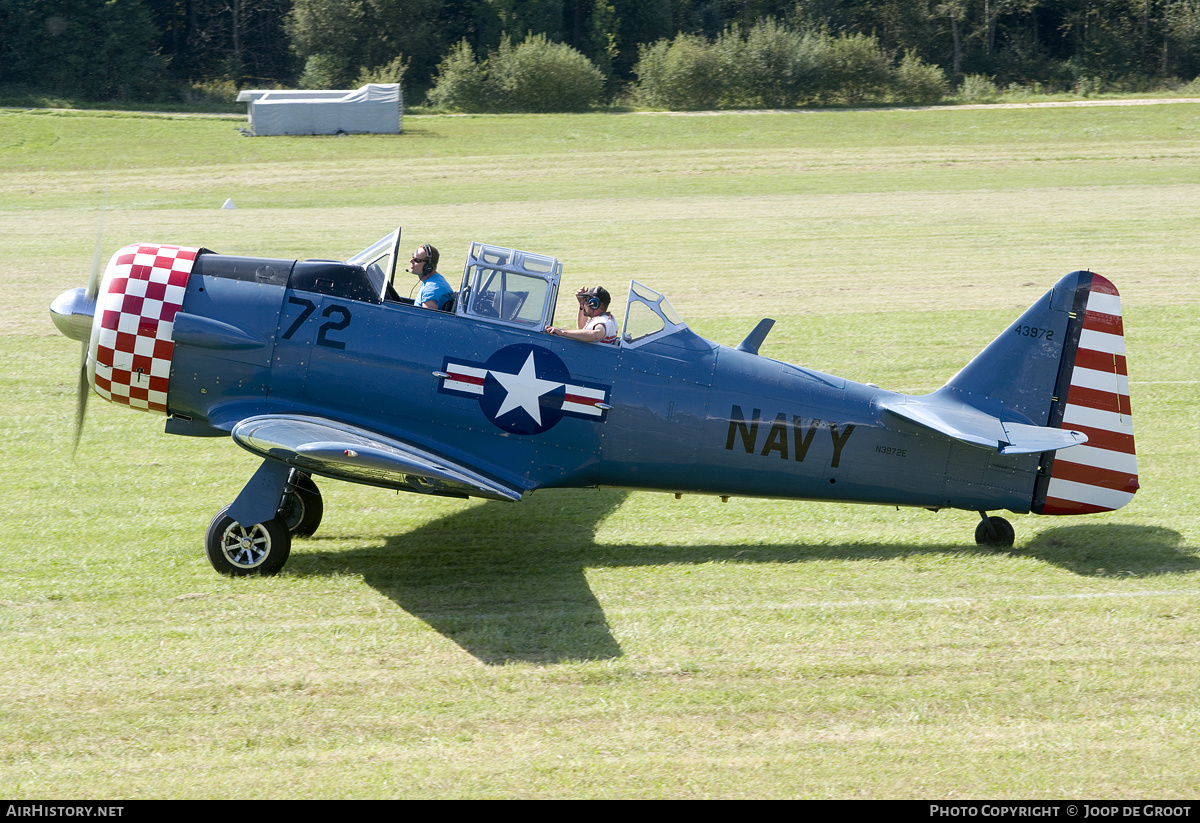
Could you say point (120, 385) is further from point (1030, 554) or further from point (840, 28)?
point (840, 28)

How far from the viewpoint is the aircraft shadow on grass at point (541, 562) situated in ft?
23.8

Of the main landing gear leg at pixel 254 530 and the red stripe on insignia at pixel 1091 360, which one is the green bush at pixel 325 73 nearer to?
the main landing gear leg at pixel 254 530

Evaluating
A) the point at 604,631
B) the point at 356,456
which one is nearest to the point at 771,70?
the point at 604,631

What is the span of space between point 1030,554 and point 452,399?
4786 millimetres

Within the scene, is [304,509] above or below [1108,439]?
below

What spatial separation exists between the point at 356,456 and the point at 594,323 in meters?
2.37

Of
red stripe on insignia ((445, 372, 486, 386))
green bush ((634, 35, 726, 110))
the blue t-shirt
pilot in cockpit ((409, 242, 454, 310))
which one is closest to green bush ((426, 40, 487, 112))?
green bush ((634, 35, 726, 110))

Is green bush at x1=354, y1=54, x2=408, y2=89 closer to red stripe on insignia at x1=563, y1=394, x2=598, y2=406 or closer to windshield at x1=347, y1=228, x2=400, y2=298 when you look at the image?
windshield at x1=347, y1=228, x2=400, y2=298

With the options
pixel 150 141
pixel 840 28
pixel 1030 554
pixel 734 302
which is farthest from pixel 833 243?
pixel 840 28

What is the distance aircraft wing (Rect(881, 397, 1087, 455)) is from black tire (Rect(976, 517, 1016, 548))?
0.83 meters

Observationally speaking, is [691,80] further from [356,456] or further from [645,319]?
[356,456]

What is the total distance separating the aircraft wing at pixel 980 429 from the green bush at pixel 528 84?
43634mm

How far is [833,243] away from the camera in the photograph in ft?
77.4

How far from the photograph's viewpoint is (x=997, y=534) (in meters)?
8.68
